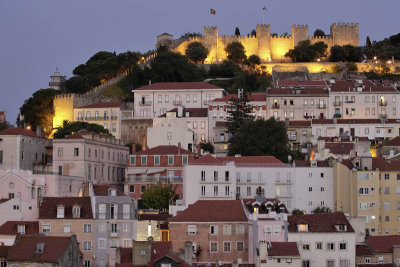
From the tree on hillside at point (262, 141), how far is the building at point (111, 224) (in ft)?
83.2

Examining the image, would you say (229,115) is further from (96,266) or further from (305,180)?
(96,266)

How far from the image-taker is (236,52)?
135 meters

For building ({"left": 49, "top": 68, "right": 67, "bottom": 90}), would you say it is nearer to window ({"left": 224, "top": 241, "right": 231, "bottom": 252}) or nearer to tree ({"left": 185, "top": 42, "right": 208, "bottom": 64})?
tree ({"left": 185, "top": 42, "right": 208, "bottom": 64})

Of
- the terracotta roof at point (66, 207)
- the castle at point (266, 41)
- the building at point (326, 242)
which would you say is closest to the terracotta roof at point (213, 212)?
the building at point (326, 242)

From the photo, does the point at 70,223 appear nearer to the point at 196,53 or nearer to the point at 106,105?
the point at 106,105

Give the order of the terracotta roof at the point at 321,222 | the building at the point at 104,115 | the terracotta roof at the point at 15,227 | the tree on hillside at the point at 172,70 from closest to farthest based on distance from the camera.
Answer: the terracotta roof at the point at 321,222
the terracotta roof at the point at 15,227
the building at the point at 104,115
the tree on hillside at the point at 172,70

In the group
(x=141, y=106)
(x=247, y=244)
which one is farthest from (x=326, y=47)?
(x=247, y=244)

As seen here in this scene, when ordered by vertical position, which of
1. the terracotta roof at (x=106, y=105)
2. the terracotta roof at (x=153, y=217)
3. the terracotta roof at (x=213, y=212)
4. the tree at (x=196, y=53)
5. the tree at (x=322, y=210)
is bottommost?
the terracotta roof at (x=153, y=217)

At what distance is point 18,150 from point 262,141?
2339cm

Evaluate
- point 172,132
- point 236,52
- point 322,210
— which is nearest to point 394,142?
point 322,210

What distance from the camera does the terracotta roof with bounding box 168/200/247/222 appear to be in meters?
59.4

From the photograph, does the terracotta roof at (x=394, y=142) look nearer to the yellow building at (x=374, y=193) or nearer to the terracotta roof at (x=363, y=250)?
the yellow building at (x=374, y=193)

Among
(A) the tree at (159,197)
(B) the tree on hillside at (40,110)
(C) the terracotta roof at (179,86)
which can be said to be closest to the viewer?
(A) the tree at (159,197)

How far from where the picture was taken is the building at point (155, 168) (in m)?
78.8
